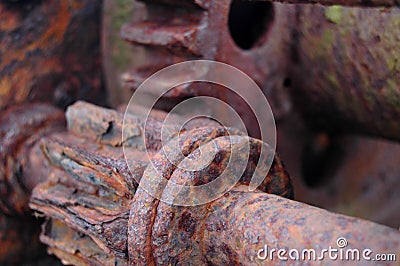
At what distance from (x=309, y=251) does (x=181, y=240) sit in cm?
18

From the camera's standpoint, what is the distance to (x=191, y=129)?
0.85 meters

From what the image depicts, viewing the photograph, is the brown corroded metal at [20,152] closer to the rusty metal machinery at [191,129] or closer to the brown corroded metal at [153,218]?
the rusty metal machinery at [191,129]

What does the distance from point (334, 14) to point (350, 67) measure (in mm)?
103

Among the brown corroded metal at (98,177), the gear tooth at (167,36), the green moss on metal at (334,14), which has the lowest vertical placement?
the brown corroded metal at (98,177)

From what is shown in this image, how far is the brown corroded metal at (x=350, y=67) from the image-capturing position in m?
1.03

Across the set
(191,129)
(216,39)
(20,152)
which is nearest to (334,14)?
(216,39)

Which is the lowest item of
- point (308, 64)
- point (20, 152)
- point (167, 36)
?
point (20, 152)

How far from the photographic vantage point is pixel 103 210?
87cm

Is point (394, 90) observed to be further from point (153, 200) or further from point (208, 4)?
point (153, 200)

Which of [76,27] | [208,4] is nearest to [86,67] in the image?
[76,27]

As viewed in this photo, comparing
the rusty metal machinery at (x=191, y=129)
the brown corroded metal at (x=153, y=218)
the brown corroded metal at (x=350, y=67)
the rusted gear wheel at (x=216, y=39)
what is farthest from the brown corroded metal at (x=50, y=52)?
the brown corroded metal at (x=350, y=67)

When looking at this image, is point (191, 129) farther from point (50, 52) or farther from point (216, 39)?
point (50, 52)

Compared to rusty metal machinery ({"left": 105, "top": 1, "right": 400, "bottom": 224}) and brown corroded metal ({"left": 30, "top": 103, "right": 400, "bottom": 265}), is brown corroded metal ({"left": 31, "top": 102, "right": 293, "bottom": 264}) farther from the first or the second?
rusty metal machinery ({"left": 105, "top": 1, "right": 400, "bottom": 224})

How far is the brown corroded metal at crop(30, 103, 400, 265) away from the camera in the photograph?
68cm
